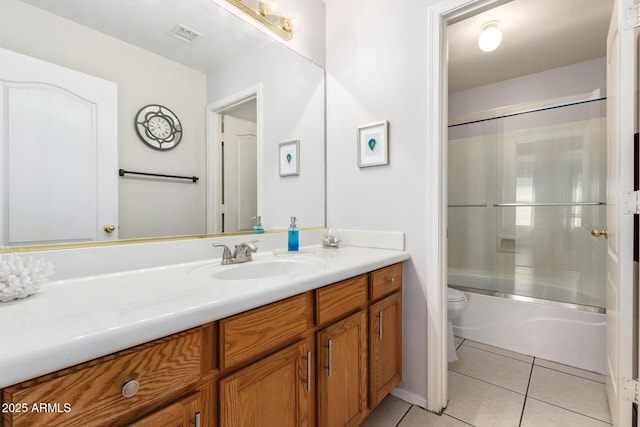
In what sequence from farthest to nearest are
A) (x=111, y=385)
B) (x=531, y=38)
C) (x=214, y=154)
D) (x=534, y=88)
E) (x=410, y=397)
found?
(x=534, y=88), (x=531, y=38), (x=410, y=397), (x=214, y=154), (x=111, y=385)

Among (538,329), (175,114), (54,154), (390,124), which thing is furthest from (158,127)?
(538,329)

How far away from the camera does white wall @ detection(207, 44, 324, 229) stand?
5.17 ft

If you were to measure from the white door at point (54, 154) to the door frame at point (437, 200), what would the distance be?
4.51ft

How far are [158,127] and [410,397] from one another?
1.79 meters

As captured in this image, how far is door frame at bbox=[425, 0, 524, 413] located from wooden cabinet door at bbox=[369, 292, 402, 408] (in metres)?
0.16

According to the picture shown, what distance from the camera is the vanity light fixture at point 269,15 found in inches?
59.5

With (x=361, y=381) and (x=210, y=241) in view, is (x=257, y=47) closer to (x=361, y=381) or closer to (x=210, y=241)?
(x=210, y=241)

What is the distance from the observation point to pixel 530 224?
2.87m

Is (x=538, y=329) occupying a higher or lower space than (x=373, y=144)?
lower

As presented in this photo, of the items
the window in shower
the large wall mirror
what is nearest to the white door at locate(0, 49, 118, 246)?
the large wall mirror

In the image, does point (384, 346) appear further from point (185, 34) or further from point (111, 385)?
point (185, 34)

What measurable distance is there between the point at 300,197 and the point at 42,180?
1170 millimetres

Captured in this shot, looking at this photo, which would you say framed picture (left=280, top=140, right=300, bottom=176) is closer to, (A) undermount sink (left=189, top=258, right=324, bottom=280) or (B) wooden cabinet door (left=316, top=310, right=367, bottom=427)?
(A) undermount sink (left=189, top=258, right=324, bottom=280)

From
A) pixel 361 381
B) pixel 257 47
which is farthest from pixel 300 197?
pixel 361 381
